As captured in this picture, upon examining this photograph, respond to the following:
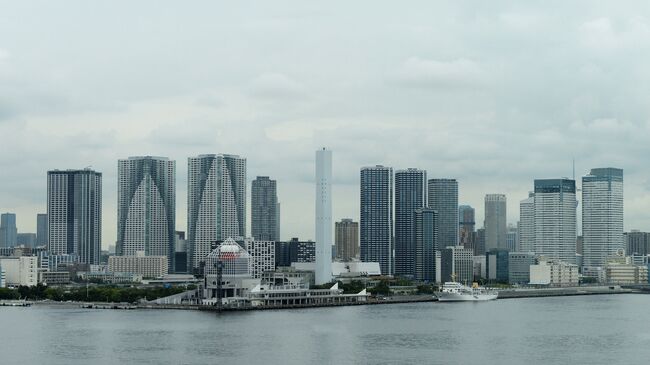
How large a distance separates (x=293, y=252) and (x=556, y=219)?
4972cm

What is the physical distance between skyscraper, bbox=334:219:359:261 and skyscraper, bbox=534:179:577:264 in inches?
1165

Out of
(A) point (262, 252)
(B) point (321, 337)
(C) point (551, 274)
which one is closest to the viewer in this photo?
(B) point (321, 337)

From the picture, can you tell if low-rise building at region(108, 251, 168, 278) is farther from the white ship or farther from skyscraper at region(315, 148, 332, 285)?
the white ship

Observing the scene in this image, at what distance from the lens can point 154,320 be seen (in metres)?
57.4

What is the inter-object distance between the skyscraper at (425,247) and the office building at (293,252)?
13.5 m

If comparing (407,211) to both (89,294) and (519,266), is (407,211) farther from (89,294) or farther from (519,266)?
(89,294)

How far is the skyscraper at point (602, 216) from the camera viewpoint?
534 feet

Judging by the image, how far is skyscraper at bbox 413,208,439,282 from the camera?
431ft

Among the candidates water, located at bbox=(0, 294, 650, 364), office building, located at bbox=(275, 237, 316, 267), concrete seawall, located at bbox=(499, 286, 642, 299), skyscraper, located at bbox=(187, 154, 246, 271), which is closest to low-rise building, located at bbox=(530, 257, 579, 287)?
concrete seawall, located at bbox=(499, 286, 642, 299)

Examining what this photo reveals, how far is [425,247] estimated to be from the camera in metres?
132

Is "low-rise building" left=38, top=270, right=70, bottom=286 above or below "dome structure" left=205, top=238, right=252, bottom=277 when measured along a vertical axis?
below

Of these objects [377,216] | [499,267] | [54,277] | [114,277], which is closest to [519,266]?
[499,267]

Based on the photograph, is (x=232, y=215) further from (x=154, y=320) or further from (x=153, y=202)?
(x=154, y=320)

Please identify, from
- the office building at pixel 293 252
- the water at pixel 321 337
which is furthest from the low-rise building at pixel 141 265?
the water at pixel 321 337
